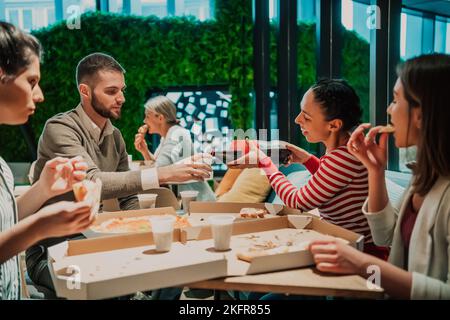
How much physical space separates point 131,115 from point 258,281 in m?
6.24

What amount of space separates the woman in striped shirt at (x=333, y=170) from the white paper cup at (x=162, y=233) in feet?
2.24

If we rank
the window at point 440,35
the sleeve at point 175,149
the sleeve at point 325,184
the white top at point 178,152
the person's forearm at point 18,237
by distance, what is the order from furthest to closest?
the sleeve at point 175,149 → the white top at point 178,152 → the window at point 440,35 → the sleeve at point 325,184 → the person's forearm at point 18,237

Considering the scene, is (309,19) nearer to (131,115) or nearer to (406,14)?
(406,14)

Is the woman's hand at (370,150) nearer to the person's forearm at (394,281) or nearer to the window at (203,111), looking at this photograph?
the person's forearm at (394,281)

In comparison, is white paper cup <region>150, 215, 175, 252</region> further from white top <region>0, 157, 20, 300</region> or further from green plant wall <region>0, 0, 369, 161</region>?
green plant wall <region>0, 0, 369, 161</region>

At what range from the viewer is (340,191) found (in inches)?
73.2

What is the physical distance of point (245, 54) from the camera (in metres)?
6.79

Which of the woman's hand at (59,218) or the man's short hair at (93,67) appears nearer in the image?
the woman's hand at (59,218)

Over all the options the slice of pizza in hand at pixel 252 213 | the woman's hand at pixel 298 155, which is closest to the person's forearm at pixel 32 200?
the slice of pizza in hand at pixel 252 213

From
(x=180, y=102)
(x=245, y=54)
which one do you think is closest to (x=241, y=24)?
(x=245, y=54)

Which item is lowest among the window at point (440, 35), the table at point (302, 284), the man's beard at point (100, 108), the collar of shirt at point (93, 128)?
the table at point (302, 284)

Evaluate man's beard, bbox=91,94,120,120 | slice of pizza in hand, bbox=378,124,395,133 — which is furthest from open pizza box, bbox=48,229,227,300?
man's beard, bbox=91,94,120,120

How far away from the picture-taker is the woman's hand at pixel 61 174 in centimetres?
152

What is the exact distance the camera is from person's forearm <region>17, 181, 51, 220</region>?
1607mm
